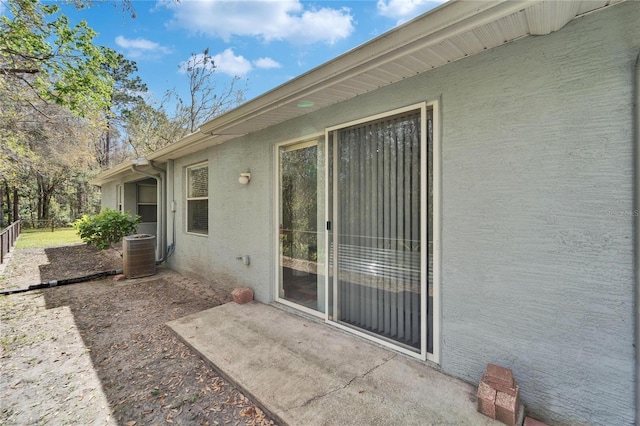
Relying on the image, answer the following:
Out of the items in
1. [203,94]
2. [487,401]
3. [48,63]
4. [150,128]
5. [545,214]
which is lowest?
[487,401]

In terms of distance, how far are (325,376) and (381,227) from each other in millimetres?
1521

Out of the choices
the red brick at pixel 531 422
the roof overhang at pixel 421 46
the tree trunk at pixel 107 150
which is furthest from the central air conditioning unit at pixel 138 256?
the tree trunk at pixel 107 150

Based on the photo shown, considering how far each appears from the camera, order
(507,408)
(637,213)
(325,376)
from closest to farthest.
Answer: (637,213) < (507,408) < (325,376)

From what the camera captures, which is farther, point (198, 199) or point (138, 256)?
point (138, 256)

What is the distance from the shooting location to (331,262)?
347 centimetres

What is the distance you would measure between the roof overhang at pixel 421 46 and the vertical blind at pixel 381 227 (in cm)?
48

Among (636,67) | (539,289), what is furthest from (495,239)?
(636,67)

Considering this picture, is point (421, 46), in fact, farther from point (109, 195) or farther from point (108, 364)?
point (109, 195)

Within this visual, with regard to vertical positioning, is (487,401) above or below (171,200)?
below

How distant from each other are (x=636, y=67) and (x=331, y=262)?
2.92 metres

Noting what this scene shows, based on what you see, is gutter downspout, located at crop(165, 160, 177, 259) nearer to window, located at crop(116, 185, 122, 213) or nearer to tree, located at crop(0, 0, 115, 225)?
tree, located at crop(0, 0, 115, 225)

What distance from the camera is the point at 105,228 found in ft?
26.0

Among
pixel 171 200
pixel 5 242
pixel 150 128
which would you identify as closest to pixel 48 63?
pixel 171 200

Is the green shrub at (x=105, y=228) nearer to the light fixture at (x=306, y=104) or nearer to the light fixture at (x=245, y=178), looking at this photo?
the light fixture at (x=245, y=178)
